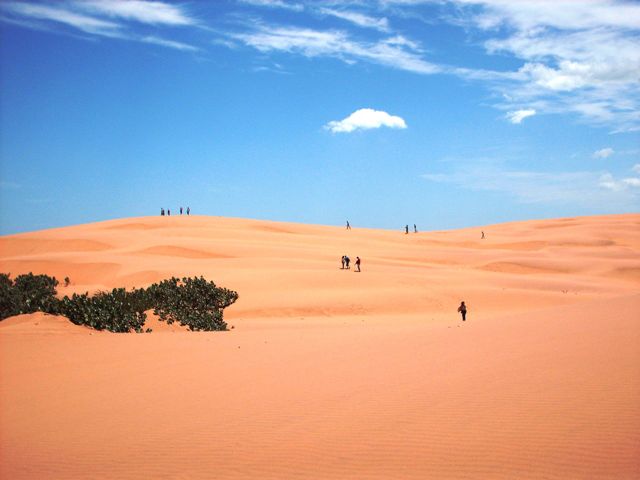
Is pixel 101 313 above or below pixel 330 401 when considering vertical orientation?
above

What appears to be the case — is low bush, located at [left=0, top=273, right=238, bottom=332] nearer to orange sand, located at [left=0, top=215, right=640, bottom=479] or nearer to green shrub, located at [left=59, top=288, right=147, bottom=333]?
green shrub, located at [left=59, top=288, right=147, bottom=333]

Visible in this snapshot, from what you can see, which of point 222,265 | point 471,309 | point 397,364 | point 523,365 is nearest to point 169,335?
point 397,364

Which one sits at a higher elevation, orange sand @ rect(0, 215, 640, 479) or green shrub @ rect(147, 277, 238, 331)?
green shrub @ rect(147, 277, 238, 331)

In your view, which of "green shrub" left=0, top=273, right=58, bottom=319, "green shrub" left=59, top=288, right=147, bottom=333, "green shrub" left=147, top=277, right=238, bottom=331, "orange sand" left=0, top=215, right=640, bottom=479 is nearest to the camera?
"orange sand" left=0, top=215, right=640, bottom=479

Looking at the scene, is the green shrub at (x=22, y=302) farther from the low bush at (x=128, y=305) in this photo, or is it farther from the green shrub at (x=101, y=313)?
the green shrub at (x=101, y=313)

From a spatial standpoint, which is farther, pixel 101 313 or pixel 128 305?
pixel 128 305

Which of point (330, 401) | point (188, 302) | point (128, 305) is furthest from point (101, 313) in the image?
point (330, 401)

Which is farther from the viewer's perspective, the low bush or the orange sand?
the low bush

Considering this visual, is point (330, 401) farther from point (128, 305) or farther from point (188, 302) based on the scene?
point (188, 302)

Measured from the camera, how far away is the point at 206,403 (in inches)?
339

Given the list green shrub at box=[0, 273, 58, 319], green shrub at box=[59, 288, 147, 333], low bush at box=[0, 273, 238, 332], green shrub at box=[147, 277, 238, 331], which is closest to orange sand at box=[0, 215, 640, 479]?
green shrub at box=[59, 288, 147, 333]

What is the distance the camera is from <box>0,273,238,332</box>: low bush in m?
16.6

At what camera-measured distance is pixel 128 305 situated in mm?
17500

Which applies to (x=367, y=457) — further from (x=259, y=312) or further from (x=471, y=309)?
(x=471, y=309)
